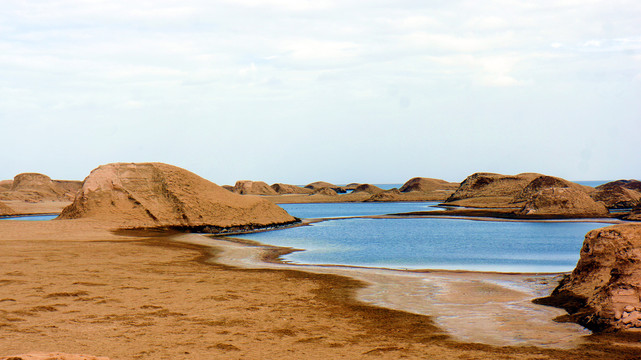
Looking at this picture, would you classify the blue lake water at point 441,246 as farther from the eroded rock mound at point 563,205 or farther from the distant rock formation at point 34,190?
the distant rock formation at point 34,190

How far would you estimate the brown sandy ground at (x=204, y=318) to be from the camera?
8484 mm

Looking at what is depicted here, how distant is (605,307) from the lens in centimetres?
1010

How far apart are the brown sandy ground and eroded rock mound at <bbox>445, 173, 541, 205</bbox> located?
6534cm

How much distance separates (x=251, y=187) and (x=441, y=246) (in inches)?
3884

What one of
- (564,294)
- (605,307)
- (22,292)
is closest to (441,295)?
(564,294)

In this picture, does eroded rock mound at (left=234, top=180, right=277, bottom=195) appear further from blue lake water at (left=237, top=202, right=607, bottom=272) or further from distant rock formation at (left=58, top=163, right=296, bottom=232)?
blue lake water at (left=237, top=202, right=607, bottom=272)

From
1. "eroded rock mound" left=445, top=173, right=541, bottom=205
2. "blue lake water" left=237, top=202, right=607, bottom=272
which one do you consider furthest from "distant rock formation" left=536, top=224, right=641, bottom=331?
"eroded rock mound" left=445, top=173, right=541, bottom=205

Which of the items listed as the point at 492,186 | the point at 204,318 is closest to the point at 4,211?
the point at 204,318

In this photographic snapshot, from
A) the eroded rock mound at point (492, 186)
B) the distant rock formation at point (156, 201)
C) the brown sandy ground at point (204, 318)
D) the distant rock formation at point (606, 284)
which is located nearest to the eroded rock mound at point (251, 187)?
the eroded rock mound at point (492, 186)

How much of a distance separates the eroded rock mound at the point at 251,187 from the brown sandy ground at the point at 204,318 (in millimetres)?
104346

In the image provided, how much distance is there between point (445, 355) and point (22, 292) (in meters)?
9.69

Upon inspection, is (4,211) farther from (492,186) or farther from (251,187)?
(251,187)

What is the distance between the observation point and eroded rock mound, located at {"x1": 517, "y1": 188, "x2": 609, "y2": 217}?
4975 cm

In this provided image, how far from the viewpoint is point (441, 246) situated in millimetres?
28062
